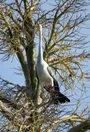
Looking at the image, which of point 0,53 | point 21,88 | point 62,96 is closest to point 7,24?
point 0,53

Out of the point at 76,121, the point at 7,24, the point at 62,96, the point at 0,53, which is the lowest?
the point at 76,121

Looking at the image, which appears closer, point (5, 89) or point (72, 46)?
point (5, 89)

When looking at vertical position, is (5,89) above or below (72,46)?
below

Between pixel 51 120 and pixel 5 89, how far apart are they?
182cm

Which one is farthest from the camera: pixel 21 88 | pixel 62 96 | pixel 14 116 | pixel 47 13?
pixel 47 13

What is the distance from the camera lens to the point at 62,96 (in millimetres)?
8789

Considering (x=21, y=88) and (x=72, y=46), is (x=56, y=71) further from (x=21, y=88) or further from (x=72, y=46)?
(x=21, y=88)

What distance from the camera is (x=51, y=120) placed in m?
7.71

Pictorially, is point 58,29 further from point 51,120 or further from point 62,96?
point 51,120

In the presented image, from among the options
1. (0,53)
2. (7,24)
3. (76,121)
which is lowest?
(76,121)

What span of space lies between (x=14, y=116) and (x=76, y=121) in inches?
95.4

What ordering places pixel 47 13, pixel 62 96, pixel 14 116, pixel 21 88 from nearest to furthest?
pixel 14 116
pixel 62 96
pixel 21 88
pixel 47 13

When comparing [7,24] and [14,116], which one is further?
[7,24]

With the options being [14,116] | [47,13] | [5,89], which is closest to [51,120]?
[14,116]
